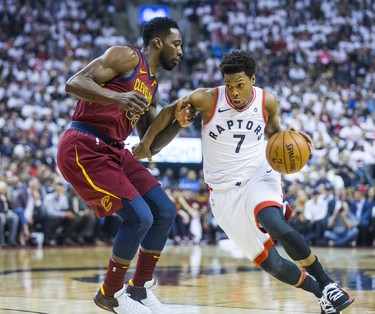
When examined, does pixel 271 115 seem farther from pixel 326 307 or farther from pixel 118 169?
pixel 326 307

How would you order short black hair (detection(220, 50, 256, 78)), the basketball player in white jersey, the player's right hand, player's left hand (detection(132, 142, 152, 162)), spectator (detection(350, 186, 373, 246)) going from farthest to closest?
spectator (detection(350, 186, 373, 246))
player's left hand (detection(132, 142, 152, 162))
short black hair (detection(220, 50, 256, 78))
the basketball player in white jersey
the player's right hand

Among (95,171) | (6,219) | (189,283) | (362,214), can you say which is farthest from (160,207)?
(362,214)

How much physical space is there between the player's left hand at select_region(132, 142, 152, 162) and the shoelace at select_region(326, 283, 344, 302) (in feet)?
5.80

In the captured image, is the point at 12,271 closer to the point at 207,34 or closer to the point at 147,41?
the point at 147,41

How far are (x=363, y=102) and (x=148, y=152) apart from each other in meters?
15.1

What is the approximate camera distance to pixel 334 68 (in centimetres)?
2317

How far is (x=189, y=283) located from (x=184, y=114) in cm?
267

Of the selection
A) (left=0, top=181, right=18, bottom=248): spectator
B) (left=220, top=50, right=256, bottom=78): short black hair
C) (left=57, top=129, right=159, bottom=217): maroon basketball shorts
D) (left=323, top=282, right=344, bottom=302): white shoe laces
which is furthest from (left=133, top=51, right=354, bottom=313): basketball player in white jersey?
(left=0, top=181, right=18, bottom=248): spectator

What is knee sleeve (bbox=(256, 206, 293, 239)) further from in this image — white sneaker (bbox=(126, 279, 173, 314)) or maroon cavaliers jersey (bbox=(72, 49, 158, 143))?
maroon cavaliers jersey (bbox=(72, 49, 158, 143))

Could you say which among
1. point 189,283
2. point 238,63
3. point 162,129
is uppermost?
point 238,63

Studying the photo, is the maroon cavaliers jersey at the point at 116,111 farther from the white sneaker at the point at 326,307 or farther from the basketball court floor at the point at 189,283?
the white sneaker at the point at 326,307

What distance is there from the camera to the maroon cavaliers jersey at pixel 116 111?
5309 mm

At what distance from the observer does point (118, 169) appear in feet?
17.5

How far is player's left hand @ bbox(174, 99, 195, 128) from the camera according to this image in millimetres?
5895
